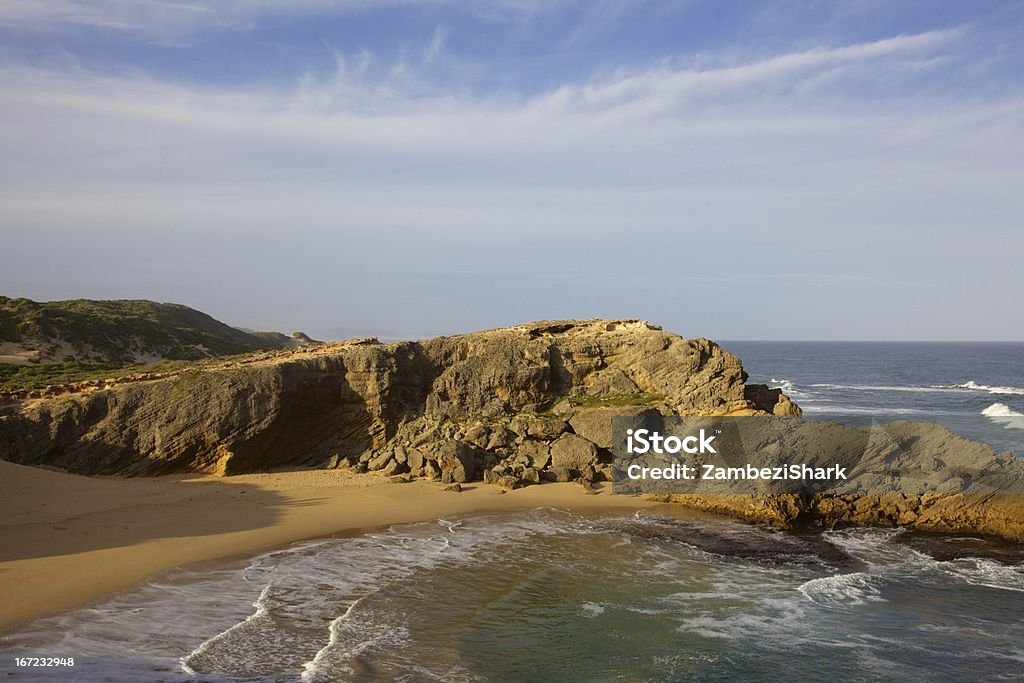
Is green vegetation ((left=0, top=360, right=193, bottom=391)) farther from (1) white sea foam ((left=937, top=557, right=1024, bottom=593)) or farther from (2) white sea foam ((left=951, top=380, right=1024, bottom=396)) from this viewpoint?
(2) white sea foam ((left=951, top=380, right=1024, bottom=396))

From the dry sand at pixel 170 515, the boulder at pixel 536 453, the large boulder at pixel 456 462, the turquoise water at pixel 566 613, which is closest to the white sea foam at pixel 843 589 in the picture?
the turquoise water at pixel 566 613

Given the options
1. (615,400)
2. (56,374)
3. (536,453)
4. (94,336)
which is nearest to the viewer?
(536,453)

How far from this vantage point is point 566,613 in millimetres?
11914

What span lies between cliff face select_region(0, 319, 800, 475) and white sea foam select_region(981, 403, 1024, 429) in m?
21.1

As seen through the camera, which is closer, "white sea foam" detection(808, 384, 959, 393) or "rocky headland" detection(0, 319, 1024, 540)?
"rocky headland" detection(0, 319, 1024, 540)

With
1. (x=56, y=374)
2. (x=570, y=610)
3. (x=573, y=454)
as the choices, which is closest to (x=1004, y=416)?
(x=573, y=454)

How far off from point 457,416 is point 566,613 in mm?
11313

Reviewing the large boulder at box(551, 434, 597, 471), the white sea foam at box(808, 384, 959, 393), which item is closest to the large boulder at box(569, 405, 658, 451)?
the large boulder at box(551, 434, 597, 471)

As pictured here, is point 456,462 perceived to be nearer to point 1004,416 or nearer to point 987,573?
point 987,573

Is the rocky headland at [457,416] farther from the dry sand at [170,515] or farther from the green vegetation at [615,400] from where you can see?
the dry sand at [170,515]

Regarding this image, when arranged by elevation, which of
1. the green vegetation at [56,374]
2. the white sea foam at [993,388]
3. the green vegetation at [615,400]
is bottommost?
the white sea foam at [993,388]

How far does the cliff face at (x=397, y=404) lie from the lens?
63.3ft

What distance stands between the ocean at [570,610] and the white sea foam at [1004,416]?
23.7 meters

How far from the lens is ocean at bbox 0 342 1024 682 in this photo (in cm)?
998
